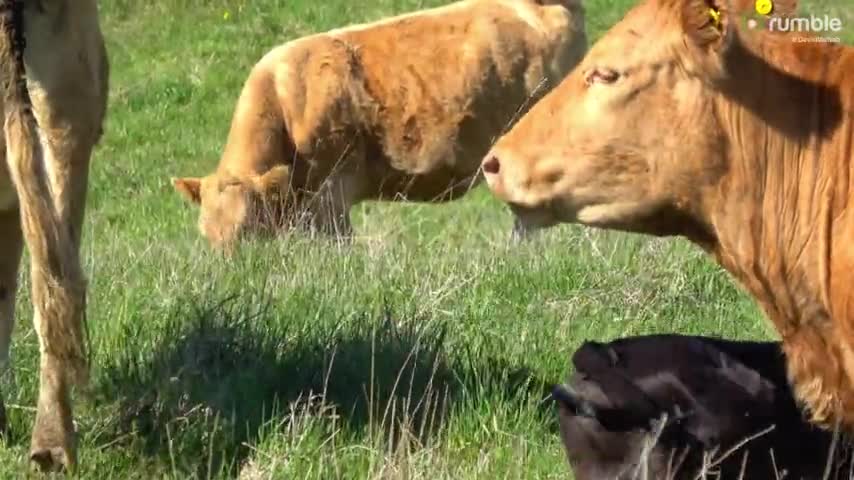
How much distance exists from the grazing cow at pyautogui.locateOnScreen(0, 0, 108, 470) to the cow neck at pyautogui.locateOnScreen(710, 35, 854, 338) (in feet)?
6.92

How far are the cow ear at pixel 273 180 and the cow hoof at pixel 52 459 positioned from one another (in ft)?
18.1

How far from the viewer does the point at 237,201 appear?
1059cm

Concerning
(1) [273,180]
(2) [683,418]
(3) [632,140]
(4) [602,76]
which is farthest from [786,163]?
(1) [273,180]

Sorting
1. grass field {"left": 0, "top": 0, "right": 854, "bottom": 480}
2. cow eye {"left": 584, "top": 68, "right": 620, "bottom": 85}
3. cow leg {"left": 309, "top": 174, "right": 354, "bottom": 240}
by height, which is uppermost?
cow eye {"left": 584, "top": 68, "right": 620, "bottom": 85}

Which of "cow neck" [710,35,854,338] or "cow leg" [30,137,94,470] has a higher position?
"cow neck" [710,35,854,338]

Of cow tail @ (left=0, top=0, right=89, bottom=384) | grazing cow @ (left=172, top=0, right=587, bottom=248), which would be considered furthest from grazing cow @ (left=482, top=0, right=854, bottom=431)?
grazing cow @ (left=172, top=0, right=587, bottom=248)

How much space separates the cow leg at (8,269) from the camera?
6.35m

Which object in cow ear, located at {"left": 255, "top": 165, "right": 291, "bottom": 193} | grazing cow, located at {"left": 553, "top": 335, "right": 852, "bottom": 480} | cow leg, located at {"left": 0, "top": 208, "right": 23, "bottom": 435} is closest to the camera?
grazing cow, located at {"left": 553, "top": 335, "right": 852, "bottom": 480}

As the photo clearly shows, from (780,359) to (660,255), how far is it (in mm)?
3206

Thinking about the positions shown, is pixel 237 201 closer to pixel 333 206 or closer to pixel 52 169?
pixel 333 206

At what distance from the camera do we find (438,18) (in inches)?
495

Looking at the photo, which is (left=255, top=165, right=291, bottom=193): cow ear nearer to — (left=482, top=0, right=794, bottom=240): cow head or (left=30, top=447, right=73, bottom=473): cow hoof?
(left=30, top=447, right=73, bottom=473): cow hoof

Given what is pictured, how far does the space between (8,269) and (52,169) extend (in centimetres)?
129

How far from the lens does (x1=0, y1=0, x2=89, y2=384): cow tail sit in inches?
207
